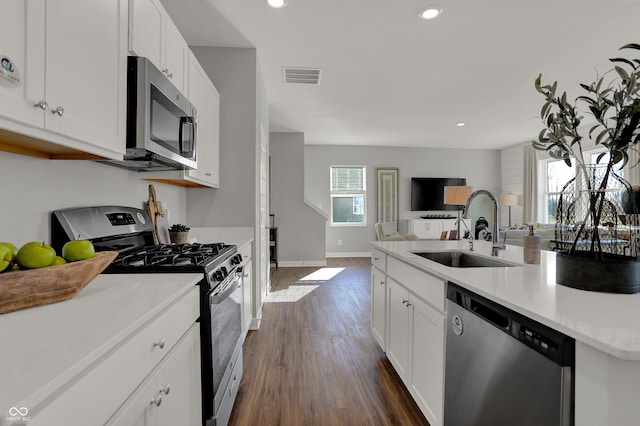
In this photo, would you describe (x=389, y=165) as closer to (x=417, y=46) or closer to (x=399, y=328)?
(x=417, y=46)

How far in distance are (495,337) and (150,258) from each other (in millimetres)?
1438

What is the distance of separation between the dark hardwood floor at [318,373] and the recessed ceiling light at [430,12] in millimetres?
2670

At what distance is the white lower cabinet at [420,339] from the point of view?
1.42 m

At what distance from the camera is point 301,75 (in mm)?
3623

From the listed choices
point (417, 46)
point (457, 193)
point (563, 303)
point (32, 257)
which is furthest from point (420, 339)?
point (457, 193)

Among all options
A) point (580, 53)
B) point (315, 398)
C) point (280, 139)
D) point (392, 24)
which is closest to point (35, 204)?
point (315, 398)

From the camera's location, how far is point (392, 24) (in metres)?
2.61

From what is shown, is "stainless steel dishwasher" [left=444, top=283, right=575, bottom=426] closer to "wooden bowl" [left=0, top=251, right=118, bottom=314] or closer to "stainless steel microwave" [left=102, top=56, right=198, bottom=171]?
"wooden bowl" [left=0, top=251, right=118, bottom=314]

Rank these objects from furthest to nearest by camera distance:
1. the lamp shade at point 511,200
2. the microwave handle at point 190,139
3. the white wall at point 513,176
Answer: the white wall at point 513,176 → the lamp shade at point 511,200 → the microwave handle at point 190,139

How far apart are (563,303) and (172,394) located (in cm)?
125

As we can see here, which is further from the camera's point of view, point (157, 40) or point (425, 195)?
point (425, 195)

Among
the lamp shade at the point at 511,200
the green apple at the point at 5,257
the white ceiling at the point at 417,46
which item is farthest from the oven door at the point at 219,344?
the lamp shade at the point at 511,200

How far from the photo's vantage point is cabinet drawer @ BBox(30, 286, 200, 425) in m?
0.53

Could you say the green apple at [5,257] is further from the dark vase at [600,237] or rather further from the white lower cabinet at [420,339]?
the dark vase at [600,237]
